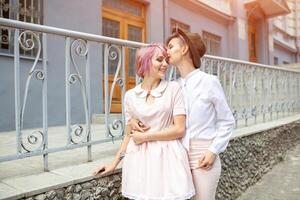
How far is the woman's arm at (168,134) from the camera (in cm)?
196

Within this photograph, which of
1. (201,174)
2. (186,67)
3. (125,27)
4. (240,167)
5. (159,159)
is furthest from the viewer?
(125,27)

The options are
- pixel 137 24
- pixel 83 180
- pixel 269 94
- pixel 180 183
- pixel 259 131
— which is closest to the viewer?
pixel 180 183

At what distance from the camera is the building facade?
17.6ft

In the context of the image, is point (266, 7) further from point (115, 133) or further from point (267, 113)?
point (115, 133)

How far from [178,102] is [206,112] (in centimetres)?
21

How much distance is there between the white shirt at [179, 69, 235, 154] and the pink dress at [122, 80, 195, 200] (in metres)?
0.11

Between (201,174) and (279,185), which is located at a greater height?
(201,174)

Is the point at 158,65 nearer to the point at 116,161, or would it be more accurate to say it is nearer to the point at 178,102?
the point at 178,102

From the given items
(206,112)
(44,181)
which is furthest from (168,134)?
(44,181)

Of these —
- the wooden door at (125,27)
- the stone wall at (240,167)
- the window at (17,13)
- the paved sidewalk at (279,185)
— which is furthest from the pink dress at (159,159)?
the wooden door at (125,27)

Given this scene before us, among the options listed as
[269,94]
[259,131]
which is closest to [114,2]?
[269,94]

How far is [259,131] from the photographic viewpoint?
16.3 ft

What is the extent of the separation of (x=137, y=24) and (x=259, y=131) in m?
4.62

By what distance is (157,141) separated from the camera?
1979mm
